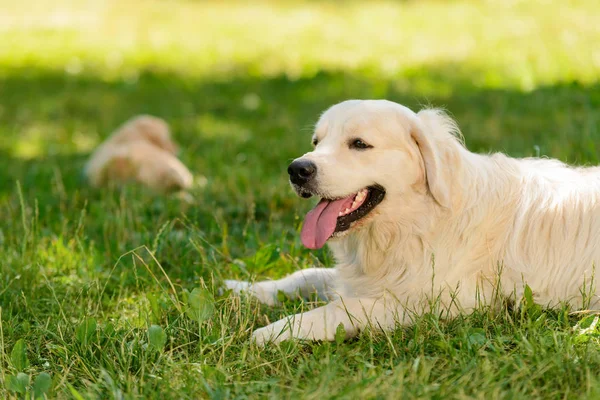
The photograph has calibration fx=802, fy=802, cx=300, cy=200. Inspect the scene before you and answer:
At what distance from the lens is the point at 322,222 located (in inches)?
149

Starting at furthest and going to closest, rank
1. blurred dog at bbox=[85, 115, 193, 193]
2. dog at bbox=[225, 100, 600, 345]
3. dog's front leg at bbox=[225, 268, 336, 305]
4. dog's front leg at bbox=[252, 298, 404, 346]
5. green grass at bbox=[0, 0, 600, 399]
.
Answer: blurred dog at bbox=[85, 115, 193, 193]
dog's front leg at bbox=[225, 268, 336, 305]
dog at bbox=[225, 100, 600, 345]
dog's front leg at bbox=[252, 298, 404, 346]
green grass at bbox=[0, 0, 600, 399]

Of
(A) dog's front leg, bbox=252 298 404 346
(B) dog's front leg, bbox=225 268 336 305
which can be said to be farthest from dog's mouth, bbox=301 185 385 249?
(B) dog's front leg, bbox=225 268 336 305

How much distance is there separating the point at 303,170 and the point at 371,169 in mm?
313

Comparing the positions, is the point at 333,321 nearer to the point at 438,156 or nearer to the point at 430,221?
the point at 430,221

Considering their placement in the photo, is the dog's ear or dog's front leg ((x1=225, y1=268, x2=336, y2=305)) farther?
dog's front leg ((x1=225, y1=268, x2=336, y2=305))

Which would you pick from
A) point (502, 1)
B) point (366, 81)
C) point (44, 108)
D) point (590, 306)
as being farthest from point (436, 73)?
point (590, 306)

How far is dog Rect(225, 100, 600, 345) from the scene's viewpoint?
12.1 ft

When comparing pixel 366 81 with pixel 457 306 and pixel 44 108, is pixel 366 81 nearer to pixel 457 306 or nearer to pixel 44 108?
pixel 44 108

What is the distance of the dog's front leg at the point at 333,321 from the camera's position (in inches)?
137

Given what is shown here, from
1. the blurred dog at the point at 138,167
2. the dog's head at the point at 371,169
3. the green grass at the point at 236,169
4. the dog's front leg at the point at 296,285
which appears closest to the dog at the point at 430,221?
the dog's head at the point at 371,169

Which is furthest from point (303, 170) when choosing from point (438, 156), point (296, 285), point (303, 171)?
point (296, 285)

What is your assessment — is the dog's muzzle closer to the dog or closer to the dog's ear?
the dog

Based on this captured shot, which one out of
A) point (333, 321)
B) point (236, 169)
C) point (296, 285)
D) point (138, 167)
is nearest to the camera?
point (333, 321)

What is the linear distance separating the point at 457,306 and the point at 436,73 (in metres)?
7.36
